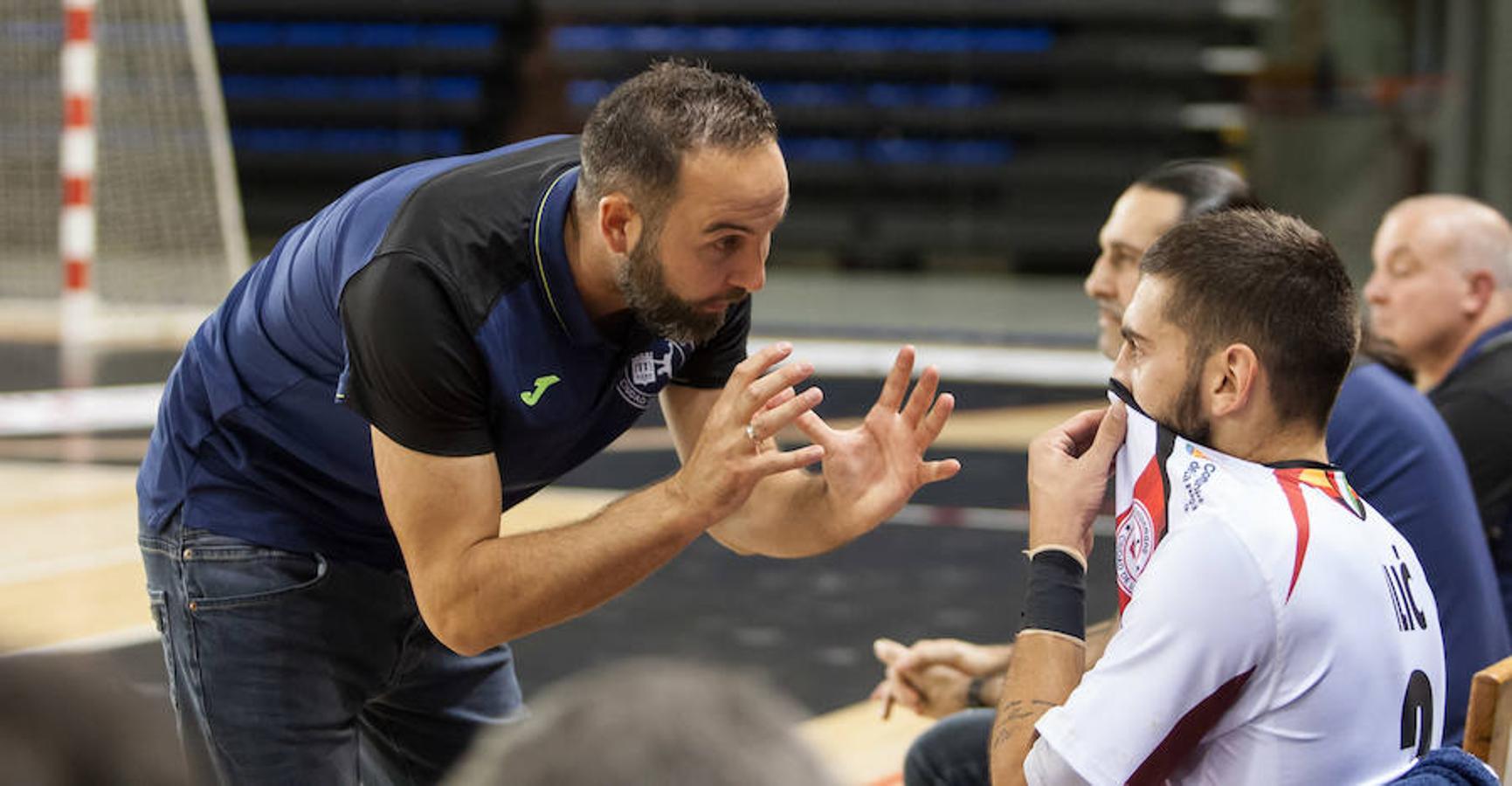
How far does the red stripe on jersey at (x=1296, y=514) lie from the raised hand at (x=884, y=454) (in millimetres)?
693

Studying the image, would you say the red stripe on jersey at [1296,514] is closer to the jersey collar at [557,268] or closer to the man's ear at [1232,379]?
the man's ear at [1232,379]

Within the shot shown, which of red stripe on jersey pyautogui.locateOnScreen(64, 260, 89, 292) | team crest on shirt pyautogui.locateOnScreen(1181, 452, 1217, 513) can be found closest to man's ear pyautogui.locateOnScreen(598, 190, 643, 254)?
team crest on shirt pyautogui.locateOnScreen(1181, 452, 1217, 513)

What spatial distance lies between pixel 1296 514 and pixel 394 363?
1.12 m

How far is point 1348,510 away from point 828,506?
0.92 metres

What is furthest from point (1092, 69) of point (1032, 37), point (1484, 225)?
point (1484, 225)

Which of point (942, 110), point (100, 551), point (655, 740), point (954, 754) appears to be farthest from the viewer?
point (942, 110)

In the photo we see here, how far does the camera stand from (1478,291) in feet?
11.3

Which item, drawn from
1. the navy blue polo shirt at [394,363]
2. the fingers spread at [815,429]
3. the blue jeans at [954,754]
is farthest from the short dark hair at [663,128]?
the blue jeans at [954,754]

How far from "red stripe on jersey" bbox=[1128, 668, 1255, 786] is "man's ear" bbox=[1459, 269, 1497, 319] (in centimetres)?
199

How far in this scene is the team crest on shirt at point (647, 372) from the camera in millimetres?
2539

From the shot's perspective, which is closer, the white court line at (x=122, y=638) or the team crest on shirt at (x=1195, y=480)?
the team crest on shirt at (x=1195, y=480)

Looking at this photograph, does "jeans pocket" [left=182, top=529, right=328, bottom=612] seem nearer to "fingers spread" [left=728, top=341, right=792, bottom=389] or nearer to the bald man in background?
"fingers spread" [left=728, top=341, right=792, bottom=389]

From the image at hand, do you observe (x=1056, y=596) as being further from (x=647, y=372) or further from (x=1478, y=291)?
(x=1478, y=291)

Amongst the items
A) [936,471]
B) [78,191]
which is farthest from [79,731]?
[78,191]
